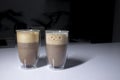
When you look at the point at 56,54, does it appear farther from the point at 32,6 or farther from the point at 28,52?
the point at 32,6

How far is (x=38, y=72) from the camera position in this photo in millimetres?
761

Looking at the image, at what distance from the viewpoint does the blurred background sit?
4.74 ft

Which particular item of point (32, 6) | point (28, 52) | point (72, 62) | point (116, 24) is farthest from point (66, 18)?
point (28, 52)

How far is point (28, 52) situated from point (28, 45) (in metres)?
0.02

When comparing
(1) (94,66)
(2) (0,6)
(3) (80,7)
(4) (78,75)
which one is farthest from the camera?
(3) (80,7)

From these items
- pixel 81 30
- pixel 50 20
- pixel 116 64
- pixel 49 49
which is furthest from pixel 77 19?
pixel 49 49

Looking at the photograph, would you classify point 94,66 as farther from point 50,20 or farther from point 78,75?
point 50,20

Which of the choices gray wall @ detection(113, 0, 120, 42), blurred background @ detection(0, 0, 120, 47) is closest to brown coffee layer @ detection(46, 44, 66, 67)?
blurred background @ detection(0, 0, 120, 47)

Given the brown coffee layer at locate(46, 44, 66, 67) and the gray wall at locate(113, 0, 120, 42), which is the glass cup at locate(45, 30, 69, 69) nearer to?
the brown coffee layer at locate(46, 44, 66, 67)

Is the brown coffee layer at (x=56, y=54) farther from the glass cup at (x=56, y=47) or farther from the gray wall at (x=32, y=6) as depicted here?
the gray wall at (x=32, y=6)

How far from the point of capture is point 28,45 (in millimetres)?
785

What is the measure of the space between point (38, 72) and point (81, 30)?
34.9 inches

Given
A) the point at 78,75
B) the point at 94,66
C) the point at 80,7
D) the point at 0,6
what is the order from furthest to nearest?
the point at 80,7 < the point at 0,6 < the point at 94,66 < the point at 78,75

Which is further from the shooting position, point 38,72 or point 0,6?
point 0,6
